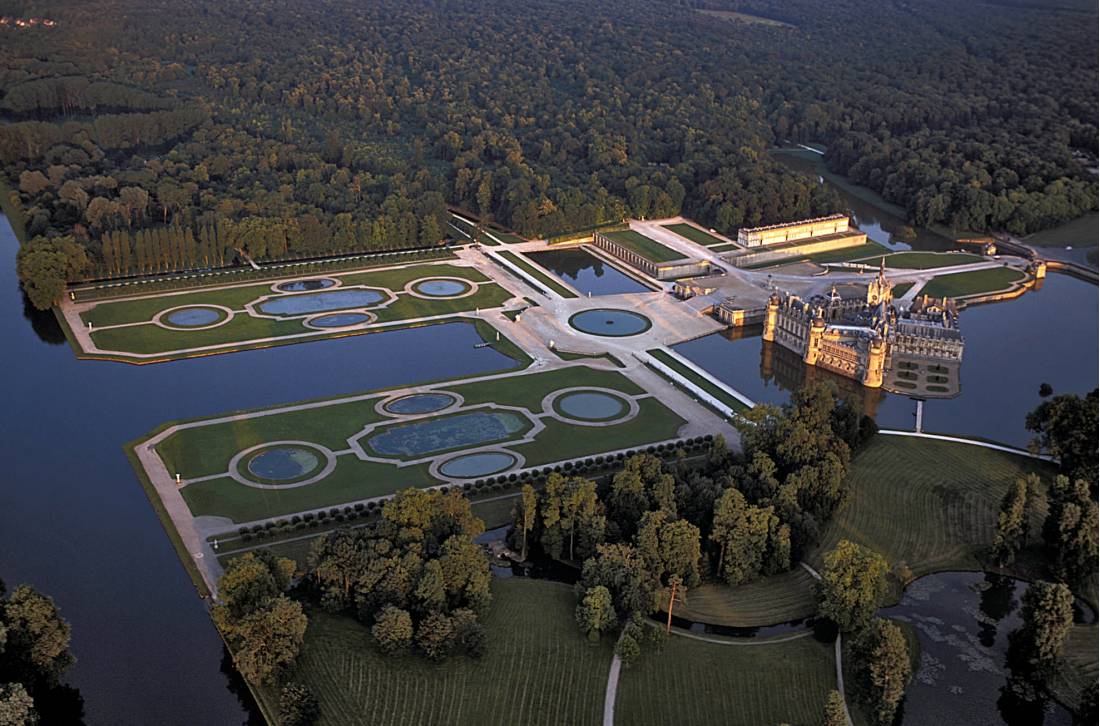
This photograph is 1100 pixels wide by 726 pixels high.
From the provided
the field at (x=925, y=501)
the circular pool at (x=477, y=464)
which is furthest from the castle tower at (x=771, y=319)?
the circular pool at (x=477, y=464)

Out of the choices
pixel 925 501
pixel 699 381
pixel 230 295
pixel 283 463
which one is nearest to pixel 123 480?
pixel 283 463

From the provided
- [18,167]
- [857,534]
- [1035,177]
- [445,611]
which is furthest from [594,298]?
[18,167]

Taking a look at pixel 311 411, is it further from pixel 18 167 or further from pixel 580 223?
pixel 18 167

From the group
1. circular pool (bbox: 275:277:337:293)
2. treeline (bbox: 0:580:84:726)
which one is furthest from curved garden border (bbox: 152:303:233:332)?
treeline (bbox: 0:580:84:726)

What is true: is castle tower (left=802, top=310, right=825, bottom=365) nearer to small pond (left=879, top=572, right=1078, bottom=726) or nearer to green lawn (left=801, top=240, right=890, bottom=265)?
green lawn (left=801, top=240, right=890, bottom=265)

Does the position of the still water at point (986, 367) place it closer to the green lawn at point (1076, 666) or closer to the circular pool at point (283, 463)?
the green lawn at point (1076, 666)
